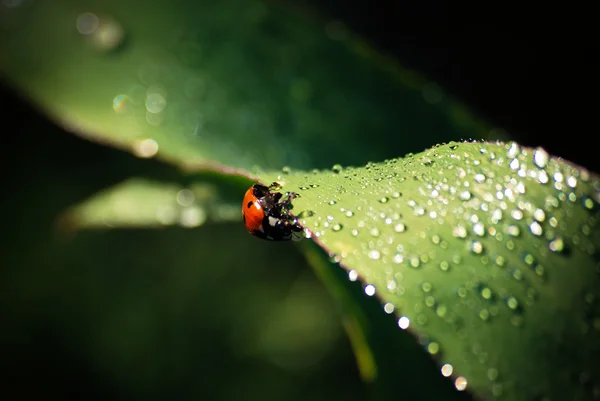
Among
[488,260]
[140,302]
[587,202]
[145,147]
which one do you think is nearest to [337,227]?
[488,260]

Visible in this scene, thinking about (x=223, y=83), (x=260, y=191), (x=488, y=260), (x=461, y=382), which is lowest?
(x=461, y=382)

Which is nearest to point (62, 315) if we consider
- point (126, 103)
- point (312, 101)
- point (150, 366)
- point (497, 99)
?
point (150, 366)

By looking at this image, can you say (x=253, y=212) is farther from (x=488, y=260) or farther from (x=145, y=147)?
(x=488, y=260)

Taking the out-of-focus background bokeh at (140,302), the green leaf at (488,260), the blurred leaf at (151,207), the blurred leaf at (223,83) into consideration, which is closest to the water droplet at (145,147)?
the blurred leaf at (223,83)

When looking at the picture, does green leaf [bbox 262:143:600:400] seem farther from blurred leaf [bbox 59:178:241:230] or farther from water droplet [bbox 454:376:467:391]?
blurred leaf [bbox 59:178:241:230]

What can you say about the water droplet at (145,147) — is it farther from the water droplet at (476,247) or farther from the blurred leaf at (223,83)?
the water droplet at (476,247)

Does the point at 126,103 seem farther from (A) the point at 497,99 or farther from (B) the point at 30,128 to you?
(A) the point at 497,99

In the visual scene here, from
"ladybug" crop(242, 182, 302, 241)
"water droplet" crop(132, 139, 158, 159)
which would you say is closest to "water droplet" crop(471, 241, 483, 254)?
"ladybug" crop(242, 182, 302, 241)

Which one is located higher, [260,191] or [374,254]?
[260,191]
